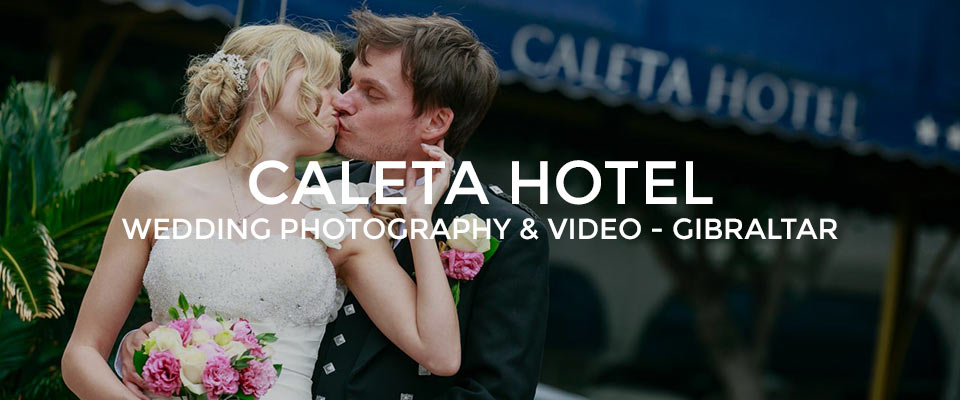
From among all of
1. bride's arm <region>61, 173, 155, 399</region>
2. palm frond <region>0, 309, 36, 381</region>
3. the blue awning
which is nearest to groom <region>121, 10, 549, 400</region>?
bride's arm <region>61, 173, 155, 399</region>

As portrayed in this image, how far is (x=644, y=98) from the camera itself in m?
5.51

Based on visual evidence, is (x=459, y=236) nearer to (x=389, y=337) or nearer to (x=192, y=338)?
(x=389, y=337)

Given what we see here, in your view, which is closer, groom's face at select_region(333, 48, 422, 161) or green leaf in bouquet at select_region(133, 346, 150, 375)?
green leaf in bouquet at select_region(133, 346, 150, 375)

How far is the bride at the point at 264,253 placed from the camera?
7.37ft

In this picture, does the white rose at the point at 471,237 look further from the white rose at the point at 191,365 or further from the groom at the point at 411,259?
the white rose at the point at 191,365

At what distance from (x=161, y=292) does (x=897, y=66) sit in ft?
17.9

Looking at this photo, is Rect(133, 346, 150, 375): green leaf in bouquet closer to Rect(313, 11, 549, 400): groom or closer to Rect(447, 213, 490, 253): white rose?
Rect(313, 11, 549, 400): groom

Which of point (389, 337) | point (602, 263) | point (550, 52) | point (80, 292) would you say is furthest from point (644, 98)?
point (602, 263)

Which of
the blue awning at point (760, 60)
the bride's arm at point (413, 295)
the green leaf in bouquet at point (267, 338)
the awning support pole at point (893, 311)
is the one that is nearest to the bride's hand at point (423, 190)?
the bride's arm at point (413, 295)

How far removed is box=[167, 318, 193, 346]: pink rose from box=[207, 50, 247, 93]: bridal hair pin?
0.55 meters

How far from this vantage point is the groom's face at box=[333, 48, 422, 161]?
7.97 ft

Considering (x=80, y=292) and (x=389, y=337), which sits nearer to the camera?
(x=389, y=337)

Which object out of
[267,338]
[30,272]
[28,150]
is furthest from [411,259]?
[28,150]

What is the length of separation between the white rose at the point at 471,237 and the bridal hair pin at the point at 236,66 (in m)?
0.57
